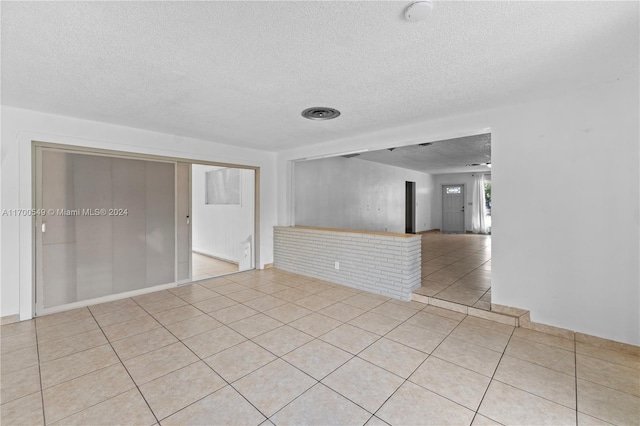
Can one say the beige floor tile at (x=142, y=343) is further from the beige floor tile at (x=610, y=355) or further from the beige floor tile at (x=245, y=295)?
the beige floor tile at (x=610, y=355)

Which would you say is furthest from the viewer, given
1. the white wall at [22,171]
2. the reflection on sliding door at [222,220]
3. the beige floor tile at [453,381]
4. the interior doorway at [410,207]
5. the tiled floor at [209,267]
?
the interior doorway at [410,207]

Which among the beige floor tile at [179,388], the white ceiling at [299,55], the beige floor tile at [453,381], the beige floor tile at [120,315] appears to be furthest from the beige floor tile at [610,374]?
the beige floor tile at [120,315]

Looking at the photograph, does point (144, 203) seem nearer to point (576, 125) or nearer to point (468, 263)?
point (576, 125)

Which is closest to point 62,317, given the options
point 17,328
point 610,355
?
point 17,328

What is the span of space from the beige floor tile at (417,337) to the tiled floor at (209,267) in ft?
11.6

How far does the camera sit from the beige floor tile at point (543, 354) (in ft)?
7.29

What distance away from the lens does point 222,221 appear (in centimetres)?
640

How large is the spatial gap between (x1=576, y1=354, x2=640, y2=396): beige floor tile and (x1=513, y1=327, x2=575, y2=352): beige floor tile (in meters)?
0.22

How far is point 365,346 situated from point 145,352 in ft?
6.37

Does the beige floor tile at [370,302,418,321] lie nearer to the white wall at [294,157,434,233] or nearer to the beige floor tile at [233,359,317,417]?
the beige floor tile at [233,359,317,417]

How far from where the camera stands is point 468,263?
5547 mm

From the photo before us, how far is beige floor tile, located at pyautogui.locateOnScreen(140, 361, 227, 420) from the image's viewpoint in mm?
1790

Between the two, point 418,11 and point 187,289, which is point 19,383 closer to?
point 187,289

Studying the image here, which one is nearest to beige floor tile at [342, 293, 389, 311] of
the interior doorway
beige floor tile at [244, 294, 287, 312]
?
beige floor tile at [244, 294, 287, 312]
